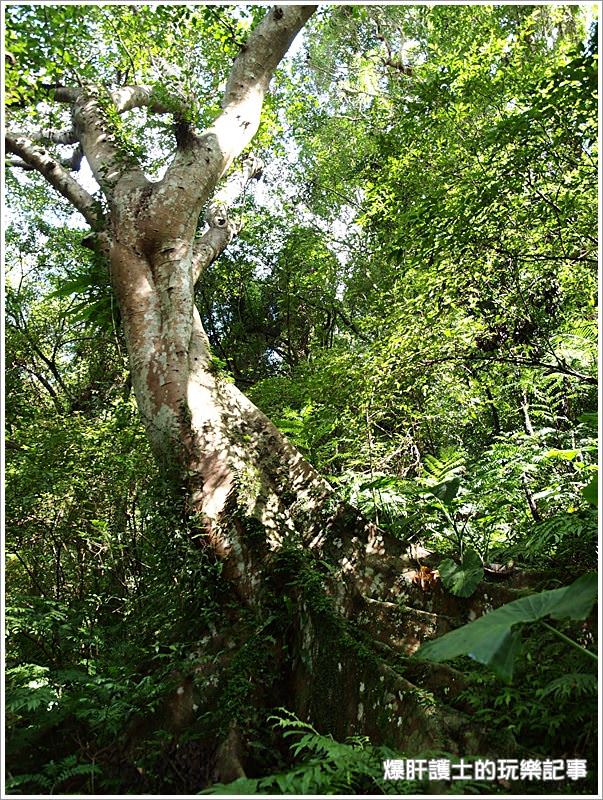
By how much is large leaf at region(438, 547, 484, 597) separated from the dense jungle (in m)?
0.02

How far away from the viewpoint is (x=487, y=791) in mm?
2514

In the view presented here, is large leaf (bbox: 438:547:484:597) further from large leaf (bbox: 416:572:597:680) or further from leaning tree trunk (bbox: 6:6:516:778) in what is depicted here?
large leaf (bbox: 416:572:597:680)

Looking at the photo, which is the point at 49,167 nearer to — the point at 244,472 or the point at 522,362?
the point at 244,472

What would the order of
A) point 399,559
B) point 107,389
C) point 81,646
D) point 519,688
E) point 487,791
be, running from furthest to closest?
1. point 107,389
2. point 81,646
3. point 399,559
4. point 519,688
5. point 487,791

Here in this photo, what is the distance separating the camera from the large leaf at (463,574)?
3.60 metres

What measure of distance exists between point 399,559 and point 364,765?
156 cm

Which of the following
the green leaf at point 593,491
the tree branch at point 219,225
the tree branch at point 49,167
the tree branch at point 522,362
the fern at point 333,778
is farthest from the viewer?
the tree branch at point 219,225

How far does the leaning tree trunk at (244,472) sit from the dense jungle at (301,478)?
0.07 feet

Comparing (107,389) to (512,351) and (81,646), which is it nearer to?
(81,646)

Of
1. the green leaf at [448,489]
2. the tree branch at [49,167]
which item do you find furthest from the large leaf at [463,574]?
the tree branch at [49,167]

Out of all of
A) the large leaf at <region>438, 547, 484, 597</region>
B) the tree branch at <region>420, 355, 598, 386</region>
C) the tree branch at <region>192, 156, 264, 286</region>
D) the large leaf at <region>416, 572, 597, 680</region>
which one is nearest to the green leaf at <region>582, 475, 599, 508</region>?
the large leaf at <region>416, 572, 597, 680</region>

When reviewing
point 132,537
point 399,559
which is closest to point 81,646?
point 132,537

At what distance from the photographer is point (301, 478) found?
4.55 metres

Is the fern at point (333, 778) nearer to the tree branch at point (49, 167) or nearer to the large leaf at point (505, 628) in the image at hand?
the large leaf at point (505, 628)
